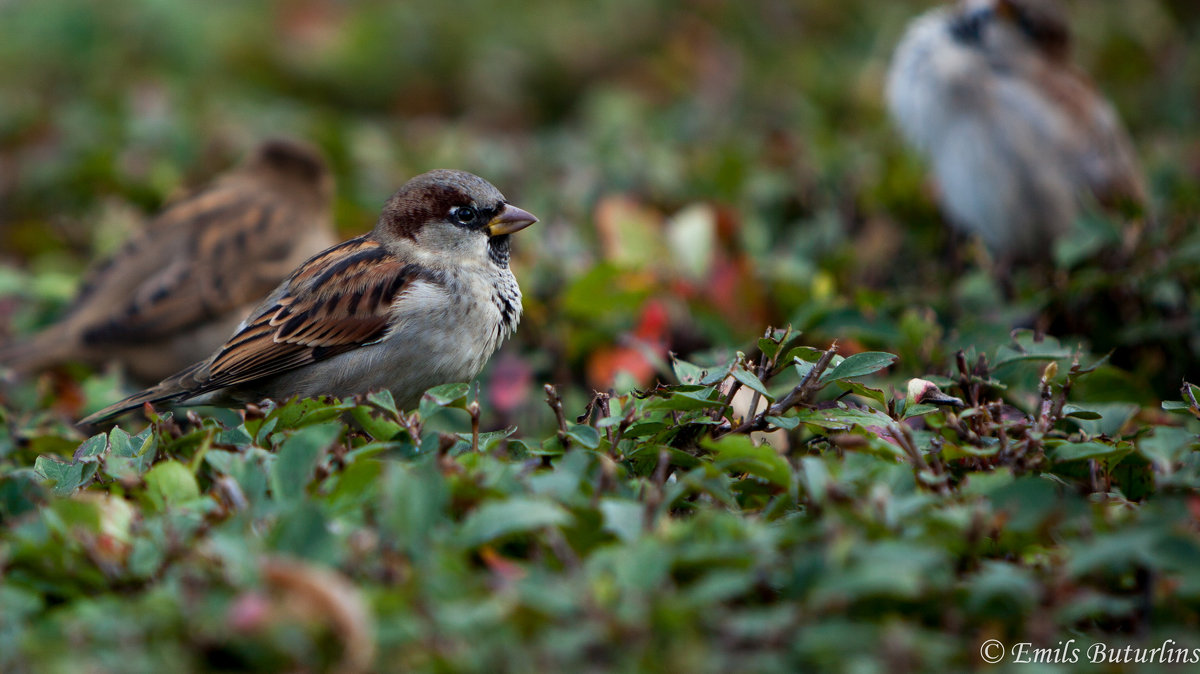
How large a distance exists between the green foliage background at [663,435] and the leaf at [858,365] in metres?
0.02

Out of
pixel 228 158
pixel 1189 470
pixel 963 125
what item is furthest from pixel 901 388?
pixel 228 158

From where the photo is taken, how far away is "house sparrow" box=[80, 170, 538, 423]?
9.96ft

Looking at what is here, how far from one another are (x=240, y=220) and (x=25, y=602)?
3229 mm

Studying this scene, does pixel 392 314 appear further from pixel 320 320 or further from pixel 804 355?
pixel 804 355

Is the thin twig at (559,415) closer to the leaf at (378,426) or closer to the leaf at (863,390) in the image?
the leaf at (378,426)

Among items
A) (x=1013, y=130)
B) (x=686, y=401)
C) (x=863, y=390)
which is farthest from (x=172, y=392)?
(x=1013, y=130)

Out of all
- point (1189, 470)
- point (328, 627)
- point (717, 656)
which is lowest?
point (1189, 470)

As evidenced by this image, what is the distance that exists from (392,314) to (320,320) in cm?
24

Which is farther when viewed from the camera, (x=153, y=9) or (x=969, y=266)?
(x=153, y=9)

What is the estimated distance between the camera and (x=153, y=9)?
8359 millimetres

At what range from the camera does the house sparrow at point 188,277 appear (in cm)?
420

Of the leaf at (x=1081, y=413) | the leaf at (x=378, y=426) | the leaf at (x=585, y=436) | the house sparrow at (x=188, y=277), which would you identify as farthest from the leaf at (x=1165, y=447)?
the house sparrow at (x=188, y=277)

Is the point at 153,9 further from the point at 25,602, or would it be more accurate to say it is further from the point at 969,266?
the point at 25,602

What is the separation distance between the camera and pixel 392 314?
120 inches
